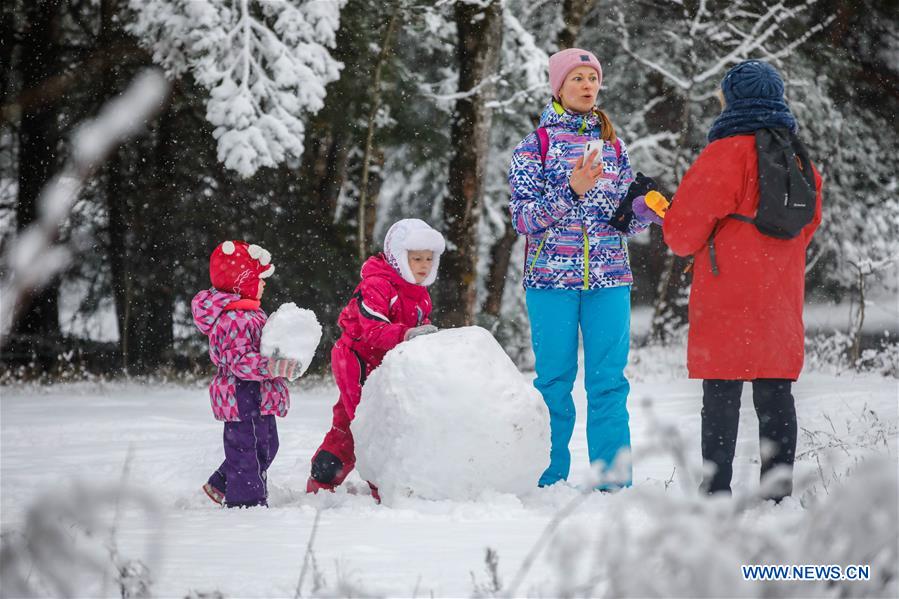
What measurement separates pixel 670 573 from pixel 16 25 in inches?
510

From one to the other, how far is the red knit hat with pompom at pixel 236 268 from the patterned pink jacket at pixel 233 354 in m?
0.06

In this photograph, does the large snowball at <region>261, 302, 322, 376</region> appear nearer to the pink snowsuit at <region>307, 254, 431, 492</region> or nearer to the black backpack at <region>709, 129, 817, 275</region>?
the pink snowsuit at <region>307, 254, 431, 492</region>

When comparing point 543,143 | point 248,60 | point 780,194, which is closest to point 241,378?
point 543,143

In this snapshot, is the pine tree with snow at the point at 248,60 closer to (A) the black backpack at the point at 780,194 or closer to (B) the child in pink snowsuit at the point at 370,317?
(B) the child in pink snowsuit at the point at 370,317

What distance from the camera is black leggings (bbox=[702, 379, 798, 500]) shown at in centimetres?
394

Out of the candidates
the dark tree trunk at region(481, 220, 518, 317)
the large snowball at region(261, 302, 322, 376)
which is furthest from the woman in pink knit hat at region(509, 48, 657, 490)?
the dark tree trunk at region(481, 220, 518, 317)

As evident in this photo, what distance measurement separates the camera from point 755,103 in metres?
4.01

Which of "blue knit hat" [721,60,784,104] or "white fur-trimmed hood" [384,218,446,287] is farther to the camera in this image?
"white fur-trimmed hood" [384,218,446,287]

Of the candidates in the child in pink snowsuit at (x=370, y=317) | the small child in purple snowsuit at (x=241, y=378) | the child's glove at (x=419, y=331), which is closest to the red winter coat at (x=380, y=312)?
the child in pink snowsuit at (x=370, y=317)

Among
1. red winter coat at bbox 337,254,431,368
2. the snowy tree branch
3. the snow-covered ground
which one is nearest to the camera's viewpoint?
the snow-covered ground

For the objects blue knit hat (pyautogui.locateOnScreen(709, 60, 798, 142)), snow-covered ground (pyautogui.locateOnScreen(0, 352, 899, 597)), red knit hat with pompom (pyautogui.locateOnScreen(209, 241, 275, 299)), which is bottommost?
snow-covered ground (pyautogui.locateOnScreen(0, 352, 899, 597))

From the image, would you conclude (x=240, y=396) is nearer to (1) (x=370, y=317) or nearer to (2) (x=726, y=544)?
Answer: (1) (x=370, y=317)

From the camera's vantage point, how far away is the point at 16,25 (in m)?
12.4

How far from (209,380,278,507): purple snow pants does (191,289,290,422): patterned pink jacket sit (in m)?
0.04
